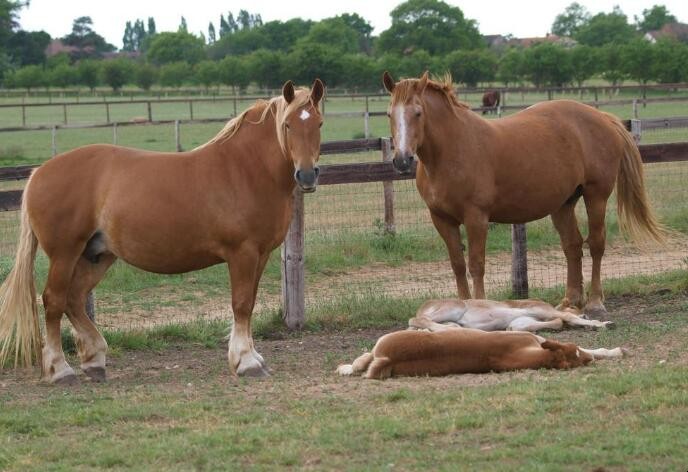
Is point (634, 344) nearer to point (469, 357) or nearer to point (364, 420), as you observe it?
point (469, 357)

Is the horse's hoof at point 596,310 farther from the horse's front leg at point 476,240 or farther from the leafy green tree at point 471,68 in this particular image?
the leafy green tree at point 471,68

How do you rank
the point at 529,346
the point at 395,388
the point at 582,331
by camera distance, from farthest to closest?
the point at 582,331 < the point at 529,346 < the point at 395,388

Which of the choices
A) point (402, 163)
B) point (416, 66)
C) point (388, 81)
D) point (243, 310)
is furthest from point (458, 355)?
point (416, 66)

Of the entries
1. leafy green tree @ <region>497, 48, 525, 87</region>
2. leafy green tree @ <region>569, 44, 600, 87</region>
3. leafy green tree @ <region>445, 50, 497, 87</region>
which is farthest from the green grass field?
leafy green tree @ <region>569, 44, 600, 87</region>

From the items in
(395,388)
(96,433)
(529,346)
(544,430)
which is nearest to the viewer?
(544,430)

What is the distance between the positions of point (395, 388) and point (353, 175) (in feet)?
13.1

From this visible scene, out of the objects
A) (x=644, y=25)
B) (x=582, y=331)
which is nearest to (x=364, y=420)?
(x=582, y=331)

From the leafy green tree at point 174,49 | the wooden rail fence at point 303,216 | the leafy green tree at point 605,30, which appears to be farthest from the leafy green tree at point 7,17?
the wooden rail fence at point 303,216

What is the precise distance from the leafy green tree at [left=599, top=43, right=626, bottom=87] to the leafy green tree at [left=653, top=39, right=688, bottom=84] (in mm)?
2334

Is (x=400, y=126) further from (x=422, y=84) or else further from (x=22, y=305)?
(x=22, y=305)

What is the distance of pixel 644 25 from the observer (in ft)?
424

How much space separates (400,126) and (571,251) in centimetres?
251

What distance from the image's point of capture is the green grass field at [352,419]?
492 centimetres

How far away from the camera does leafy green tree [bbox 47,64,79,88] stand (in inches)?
2827
